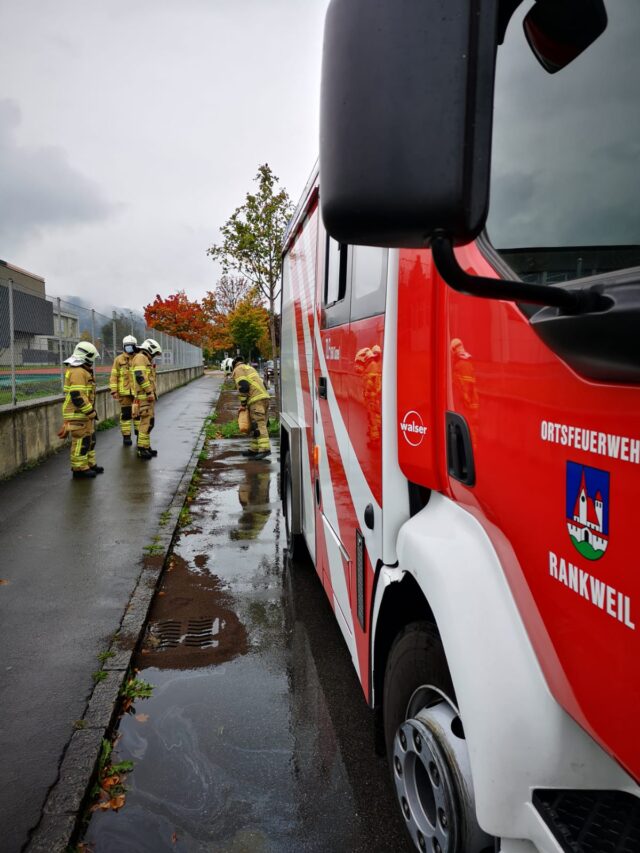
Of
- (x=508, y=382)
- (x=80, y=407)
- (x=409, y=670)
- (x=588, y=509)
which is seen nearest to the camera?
(x=588, y=509)

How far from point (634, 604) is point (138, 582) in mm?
4717

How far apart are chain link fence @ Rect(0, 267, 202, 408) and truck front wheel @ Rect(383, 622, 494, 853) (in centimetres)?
841

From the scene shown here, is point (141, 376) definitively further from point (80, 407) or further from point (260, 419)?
point (260, 419)

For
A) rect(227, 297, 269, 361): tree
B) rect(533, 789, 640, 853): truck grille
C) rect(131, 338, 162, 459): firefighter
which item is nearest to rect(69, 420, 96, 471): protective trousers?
rect(131, 338, 162, 459): firefighter

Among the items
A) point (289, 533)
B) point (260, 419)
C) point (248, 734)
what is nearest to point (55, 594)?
point (289, 533)

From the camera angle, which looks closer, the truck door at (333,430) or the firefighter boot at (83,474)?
the truck door at (333,430)

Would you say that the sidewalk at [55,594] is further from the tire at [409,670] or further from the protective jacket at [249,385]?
the protective jacket at [249,385]

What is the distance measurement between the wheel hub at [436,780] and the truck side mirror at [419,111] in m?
1.40

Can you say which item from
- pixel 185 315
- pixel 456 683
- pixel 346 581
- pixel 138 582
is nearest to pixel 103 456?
pixel 138 582

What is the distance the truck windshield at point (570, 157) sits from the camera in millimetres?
1146

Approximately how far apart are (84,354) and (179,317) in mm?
45889

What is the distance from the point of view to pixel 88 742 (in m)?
3.11

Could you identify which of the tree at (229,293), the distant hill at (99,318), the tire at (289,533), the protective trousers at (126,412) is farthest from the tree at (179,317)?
the tire at (289,533)

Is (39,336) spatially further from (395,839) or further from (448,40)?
(448,40)
